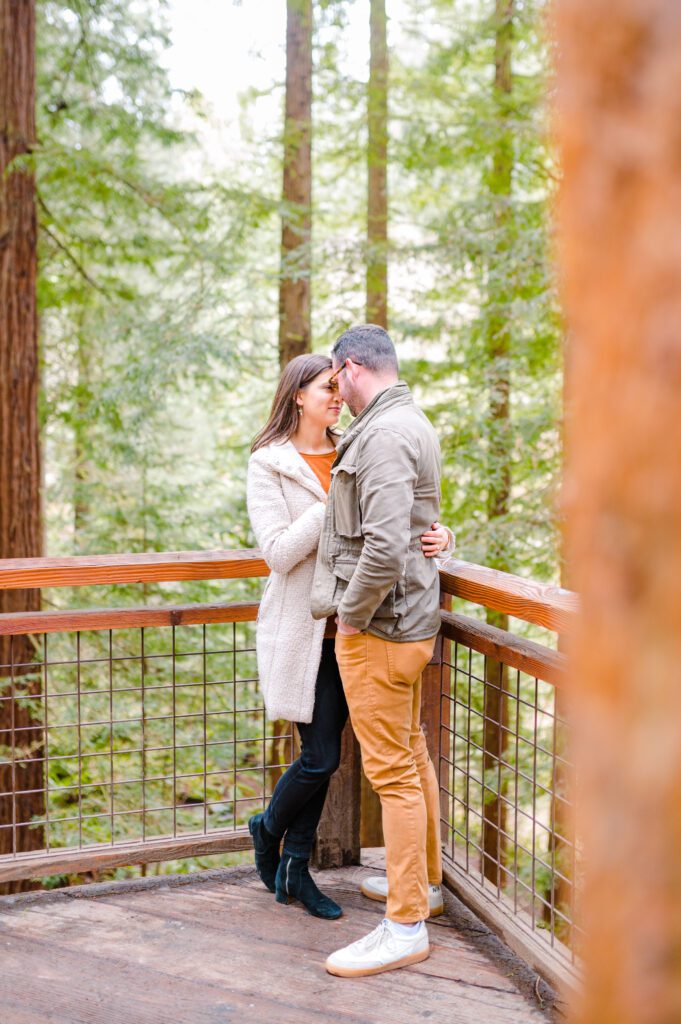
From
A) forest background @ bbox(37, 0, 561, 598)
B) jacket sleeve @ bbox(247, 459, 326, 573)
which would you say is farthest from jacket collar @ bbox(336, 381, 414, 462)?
forest background @ bbox(37, 0, 561, 598)

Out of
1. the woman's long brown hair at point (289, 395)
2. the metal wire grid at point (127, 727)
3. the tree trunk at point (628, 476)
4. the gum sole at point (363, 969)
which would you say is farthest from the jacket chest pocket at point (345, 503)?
the metal wire grid at point (127, 727)

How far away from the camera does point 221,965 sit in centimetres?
271

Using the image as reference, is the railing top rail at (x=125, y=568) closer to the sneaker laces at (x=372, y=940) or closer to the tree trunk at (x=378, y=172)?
the sneaker laces at (x=372, y=940)

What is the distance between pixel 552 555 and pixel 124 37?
5389mm

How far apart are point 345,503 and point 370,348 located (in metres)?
0.47

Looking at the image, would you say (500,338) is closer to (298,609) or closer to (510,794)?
(510,794)

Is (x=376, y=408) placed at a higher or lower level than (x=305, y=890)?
higher

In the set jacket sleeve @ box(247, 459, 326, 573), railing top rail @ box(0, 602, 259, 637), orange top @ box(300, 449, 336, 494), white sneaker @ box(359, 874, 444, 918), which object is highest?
orange top @ box(300, 449, 336, 494)

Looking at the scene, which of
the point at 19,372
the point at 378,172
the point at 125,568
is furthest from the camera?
the point at 378,172

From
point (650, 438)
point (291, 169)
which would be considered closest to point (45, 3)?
point (291, 169)

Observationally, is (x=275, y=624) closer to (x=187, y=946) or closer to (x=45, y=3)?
(x=187, y=946)

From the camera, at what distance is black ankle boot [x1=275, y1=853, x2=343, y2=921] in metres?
3.00

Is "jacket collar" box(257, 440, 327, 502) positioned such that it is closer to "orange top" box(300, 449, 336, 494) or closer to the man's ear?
"orange top" box(300, 449, 336, 494)

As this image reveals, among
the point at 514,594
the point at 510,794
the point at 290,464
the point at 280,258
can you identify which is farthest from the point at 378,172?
the point at 514,594
